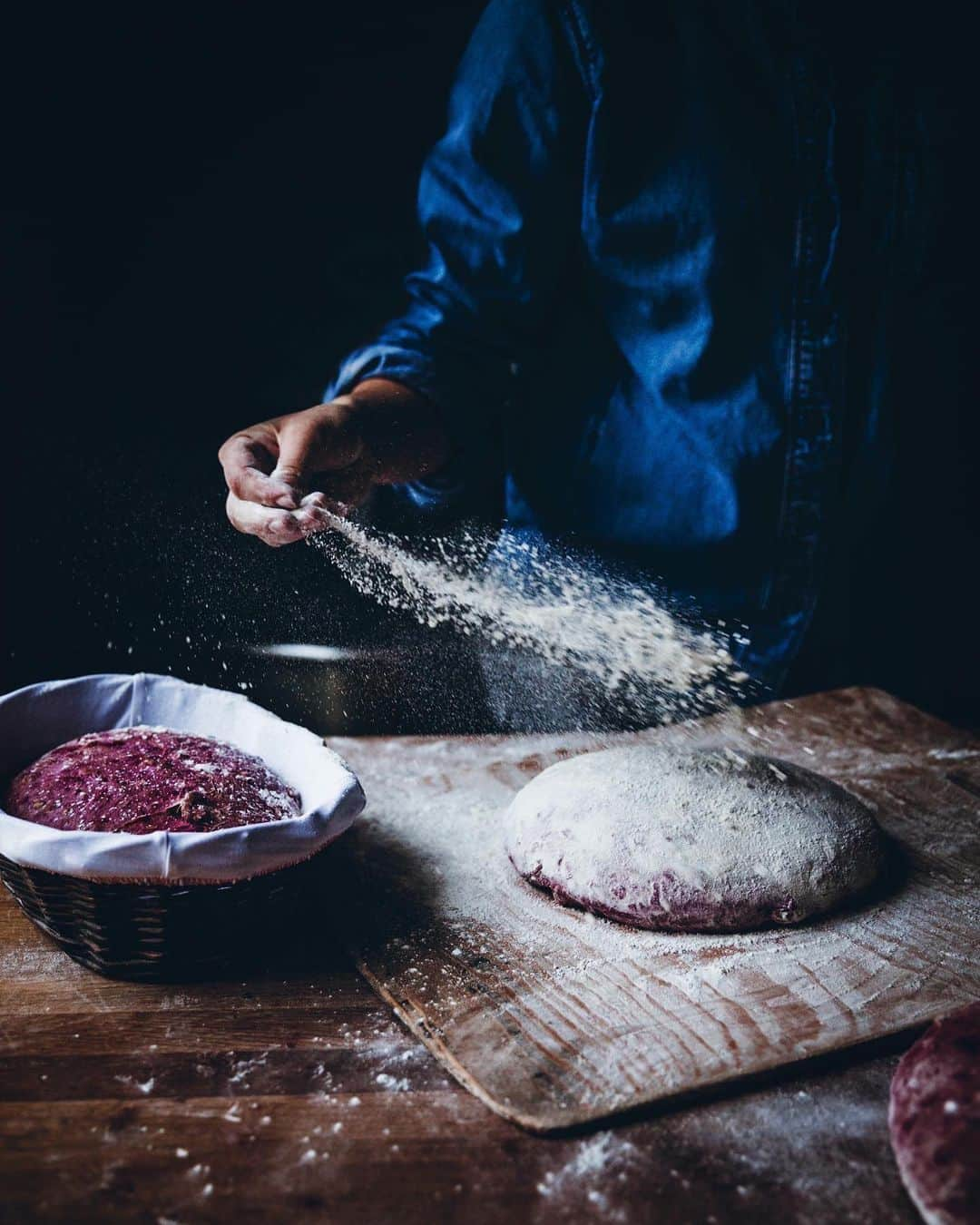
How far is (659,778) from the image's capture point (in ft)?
4.06

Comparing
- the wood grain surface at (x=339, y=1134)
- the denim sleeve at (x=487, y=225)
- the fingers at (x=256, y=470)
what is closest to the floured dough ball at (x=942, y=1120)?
the wood grain surface at (x=339, y=1134)

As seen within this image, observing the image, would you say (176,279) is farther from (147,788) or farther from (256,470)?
(147,788)

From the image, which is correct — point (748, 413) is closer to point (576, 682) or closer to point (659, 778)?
point (576, 682)

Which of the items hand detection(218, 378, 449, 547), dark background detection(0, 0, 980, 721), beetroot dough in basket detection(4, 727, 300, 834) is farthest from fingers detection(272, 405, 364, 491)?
beetroot dough in basket detection(4, 727, 300, 834)

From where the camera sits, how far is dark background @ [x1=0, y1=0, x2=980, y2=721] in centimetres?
168

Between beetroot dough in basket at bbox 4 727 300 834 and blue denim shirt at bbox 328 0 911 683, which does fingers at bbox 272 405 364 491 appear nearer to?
blue denim shirt at bbox 328 0 911 683

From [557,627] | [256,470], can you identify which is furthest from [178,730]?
[557,627]

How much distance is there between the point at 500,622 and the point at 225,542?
1.59 feet

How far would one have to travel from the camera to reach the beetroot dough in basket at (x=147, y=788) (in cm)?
104

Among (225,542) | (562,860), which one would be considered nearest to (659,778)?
(562,860)

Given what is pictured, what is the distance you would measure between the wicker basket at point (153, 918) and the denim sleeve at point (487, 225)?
0.96m

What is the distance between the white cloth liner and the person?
382 millimetres

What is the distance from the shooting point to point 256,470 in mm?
1378

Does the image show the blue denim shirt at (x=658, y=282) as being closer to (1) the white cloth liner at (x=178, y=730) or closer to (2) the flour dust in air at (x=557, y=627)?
(2) the flour dust in air at (x=557, y=627)
